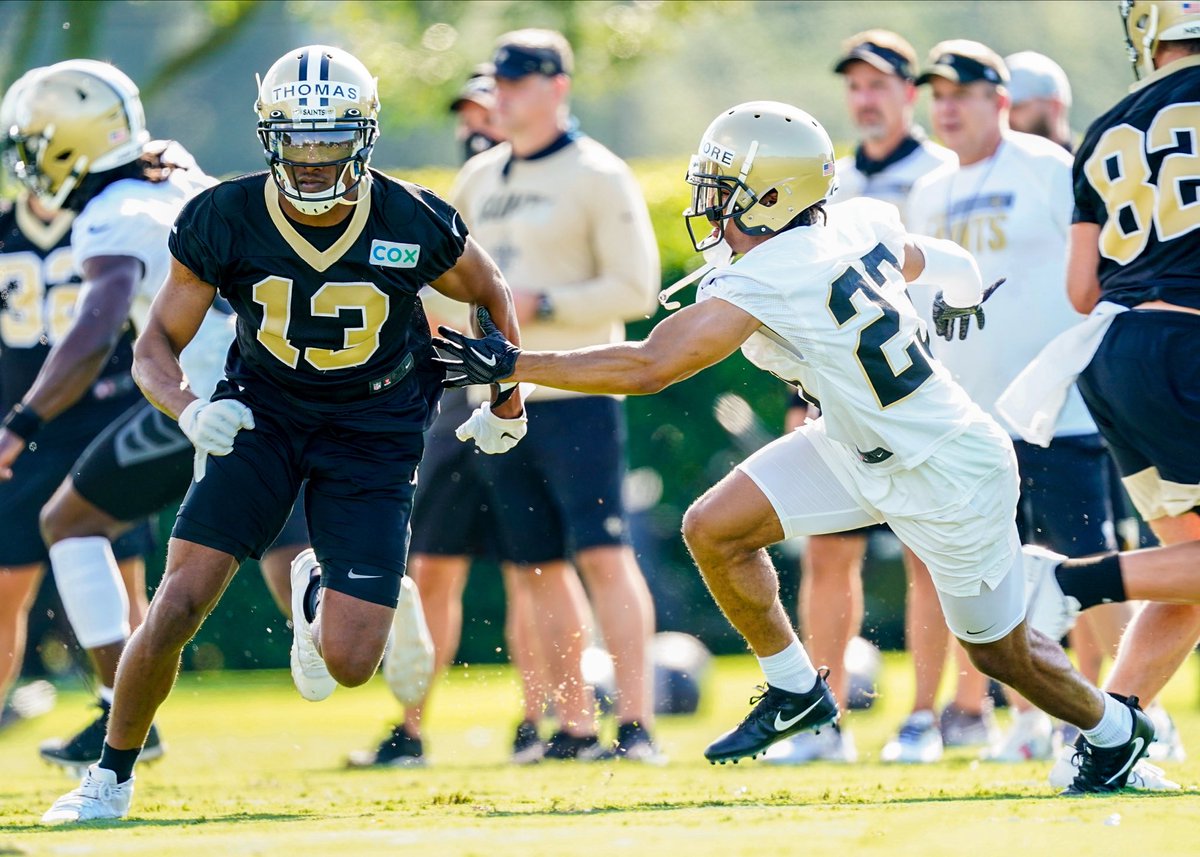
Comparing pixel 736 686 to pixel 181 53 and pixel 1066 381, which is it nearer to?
pixel 1066 381

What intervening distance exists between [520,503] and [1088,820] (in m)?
3.10

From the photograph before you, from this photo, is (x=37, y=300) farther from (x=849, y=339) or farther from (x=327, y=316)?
(x=849, y=339)

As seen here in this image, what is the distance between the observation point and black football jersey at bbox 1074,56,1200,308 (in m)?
5.35

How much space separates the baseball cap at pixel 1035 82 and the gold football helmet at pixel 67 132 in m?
3.55

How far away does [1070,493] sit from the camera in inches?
257

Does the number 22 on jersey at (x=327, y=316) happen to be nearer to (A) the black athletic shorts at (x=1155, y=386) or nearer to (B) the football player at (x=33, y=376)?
(B) the football player at (x=33, y=376)

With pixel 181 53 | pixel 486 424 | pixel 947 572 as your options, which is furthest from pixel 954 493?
pixel 181 53

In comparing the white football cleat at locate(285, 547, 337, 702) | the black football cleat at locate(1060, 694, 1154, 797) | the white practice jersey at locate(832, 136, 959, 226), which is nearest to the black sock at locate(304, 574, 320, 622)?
the white football cleat at locate(285, 547, 337, 702)

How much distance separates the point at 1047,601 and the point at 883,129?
101 inches

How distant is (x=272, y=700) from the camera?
957 cm

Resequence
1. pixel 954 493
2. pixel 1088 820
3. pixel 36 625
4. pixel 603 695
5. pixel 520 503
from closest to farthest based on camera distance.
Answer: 1. pixel 1088 820
2. pixel 954 493
3. pixel 520 503
4. pixel 603 695
5. pixel 36 625

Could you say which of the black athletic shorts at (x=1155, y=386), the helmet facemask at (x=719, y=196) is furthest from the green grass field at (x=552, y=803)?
the helmet facemask at (x=719, y=196)

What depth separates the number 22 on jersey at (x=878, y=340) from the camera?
4965 millimetres

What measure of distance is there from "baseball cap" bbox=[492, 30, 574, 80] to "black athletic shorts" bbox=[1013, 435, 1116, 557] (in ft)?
7.80
